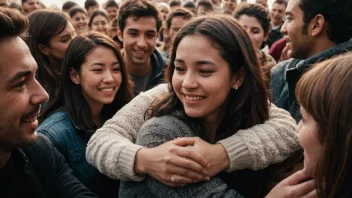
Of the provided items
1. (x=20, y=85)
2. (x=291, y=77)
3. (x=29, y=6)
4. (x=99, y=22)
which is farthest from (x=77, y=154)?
(x=29, y=6)

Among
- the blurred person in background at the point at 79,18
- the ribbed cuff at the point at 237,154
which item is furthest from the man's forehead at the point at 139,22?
the blurred person in background at the point at 79,18

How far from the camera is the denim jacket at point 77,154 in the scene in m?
2.71

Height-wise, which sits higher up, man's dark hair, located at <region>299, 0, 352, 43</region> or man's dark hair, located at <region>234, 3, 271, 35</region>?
man's dark hair, located at <region>299, 0, 352, 43</region>

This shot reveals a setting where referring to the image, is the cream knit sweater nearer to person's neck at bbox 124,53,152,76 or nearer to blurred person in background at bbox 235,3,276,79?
person's neck at bbox 124,53,152,76

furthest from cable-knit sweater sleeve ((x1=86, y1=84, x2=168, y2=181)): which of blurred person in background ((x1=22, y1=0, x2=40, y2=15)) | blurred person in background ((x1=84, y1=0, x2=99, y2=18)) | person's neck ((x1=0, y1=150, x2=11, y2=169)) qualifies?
blurred person in background ((x1=84, y1=0, x2=99, y2=18))

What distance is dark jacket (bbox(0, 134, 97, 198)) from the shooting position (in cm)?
199

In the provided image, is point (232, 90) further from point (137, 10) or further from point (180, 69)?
point (137, 10)

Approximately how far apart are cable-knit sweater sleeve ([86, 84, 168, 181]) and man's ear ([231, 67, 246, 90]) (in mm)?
439

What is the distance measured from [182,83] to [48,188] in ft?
2.90

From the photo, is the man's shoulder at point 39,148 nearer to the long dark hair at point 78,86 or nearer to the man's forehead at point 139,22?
the long dark hair at point 78,86

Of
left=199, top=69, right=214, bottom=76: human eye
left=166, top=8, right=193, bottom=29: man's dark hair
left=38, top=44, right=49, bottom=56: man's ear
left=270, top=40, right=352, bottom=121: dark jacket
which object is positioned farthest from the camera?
left=166, top=8, right=193, bottom=29: man's dark hair

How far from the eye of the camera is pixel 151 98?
2324 millimetres

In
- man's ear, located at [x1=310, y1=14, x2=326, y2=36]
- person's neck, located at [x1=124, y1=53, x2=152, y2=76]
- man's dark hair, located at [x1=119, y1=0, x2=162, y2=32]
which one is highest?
man's ear, located at [x1=310, y1=14, x2=326, y2=36]

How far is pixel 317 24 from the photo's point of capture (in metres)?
2.97
